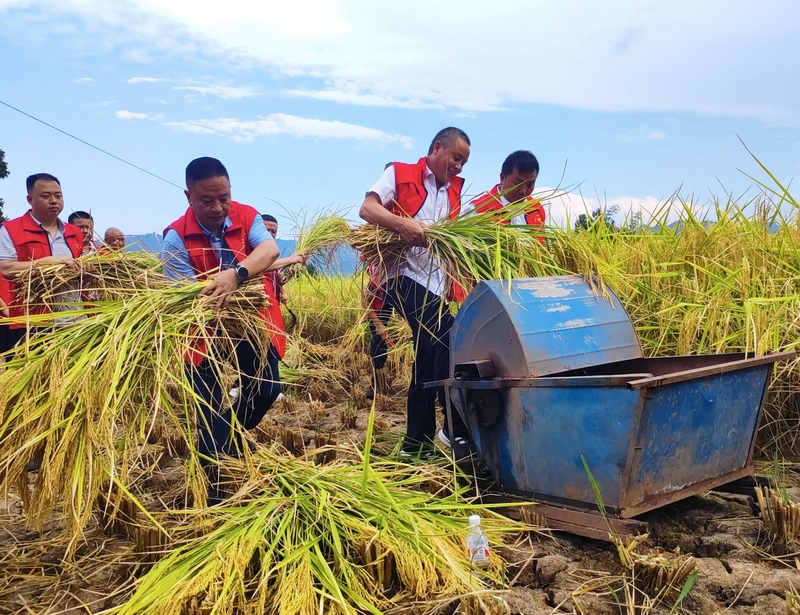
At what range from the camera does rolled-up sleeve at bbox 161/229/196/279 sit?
3139 mm

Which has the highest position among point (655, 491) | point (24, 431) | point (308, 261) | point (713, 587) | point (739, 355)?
point (308, 261)

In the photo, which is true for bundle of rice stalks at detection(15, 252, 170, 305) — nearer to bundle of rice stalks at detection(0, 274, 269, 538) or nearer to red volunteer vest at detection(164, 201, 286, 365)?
red volunteer vest at detection(164, 201, 286, 365)

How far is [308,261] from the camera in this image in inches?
225

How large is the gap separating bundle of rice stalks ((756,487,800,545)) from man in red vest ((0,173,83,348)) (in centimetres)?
397

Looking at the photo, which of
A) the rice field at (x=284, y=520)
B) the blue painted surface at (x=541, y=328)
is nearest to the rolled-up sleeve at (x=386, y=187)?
the rice field at (x=284, y=520)

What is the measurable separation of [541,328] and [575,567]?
100cm

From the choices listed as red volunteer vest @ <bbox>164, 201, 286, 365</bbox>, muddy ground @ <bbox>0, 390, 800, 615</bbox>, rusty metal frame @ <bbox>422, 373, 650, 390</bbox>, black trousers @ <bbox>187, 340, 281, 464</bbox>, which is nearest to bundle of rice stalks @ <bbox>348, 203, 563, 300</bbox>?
rusty metal frame @ <bbox>422, 373, 650, 390</bbox>

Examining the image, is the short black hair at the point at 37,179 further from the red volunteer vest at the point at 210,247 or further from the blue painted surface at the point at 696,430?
the blue painted surface at the point at 696,430

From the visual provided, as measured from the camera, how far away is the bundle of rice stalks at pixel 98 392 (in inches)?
93.7

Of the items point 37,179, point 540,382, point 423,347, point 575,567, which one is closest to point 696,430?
point 540,382

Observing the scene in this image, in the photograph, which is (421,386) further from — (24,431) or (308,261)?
(308,261)

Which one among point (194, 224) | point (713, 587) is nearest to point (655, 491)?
point (713, 587)

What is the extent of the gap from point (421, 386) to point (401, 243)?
0.79 m

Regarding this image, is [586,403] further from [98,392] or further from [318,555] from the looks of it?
[98,392]
